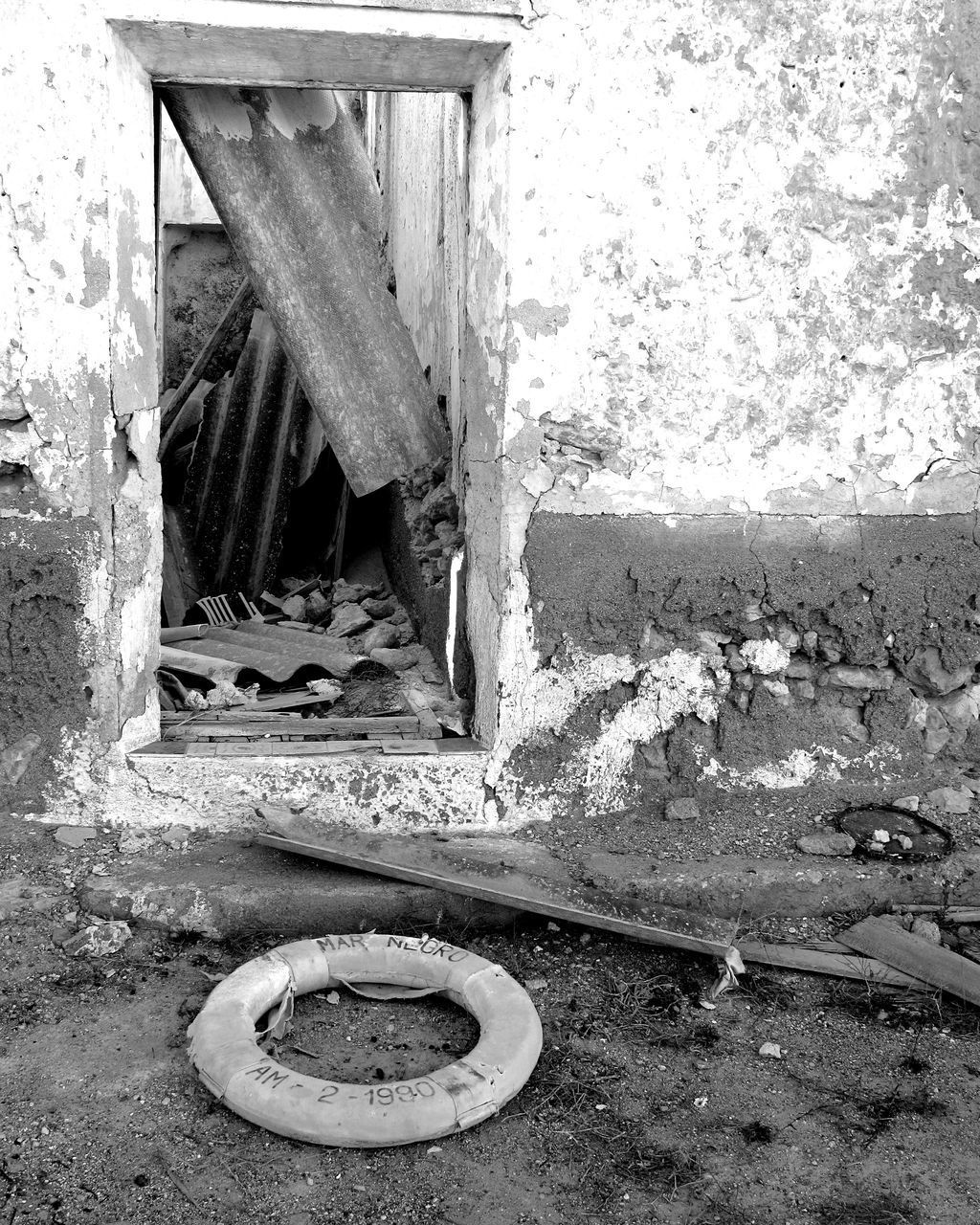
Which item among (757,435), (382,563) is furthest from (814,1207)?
(382,563)

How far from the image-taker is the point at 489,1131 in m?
2.37

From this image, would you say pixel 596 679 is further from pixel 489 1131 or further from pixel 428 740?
pixel 489 1131

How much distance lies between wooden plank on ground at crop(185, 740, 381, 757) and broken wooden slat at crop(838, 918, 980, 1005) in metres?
1.48

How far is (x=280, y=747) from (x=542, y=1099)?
54.0 inches

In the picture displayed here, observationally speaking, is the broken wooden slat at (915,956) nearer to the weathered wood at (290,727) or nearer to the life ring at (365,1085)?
the life ring at (365,1085)

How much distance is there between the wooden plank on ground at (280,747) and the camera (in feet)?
11.0

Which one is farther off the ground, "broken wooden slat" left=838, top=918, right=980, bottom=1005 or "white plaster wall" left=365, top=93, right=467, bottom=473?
"white plaster wall" left=365, top=93, right=467, bottom=473

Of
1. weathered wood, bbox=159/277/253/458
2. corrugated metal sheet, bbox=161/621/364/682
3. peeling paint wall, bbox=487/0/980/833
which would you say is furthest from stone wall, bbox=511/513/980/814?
weathered wood, bbox=159/277/253/458

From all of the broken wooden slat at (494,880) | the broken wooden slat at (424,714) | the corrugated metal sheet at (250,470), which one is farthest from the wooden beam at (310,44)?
the corrugated metal sheet at (250,470)

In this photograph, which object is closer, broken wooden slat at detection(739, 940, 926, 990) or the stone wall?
broken wooden slat at detection(739, 940, 926, 990)

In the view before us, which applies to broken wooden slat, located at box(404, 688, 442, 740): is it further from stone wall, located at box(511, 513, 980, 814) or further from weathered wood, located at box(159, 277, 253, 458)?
weathered wood, located at box(159, 277, 253, 458)

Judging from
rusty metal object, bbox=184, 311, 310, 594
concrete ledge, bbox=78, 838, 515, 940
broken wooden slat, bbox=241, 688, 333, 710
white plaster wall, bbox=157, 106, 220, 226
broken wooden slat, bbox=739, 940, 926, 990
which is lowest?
broken wooden slat, bbox=739, 940, 926, 990

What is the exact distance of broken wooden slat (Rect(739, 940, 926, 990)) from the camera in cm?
296

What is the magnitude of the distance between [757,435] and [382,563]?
3.21 m
